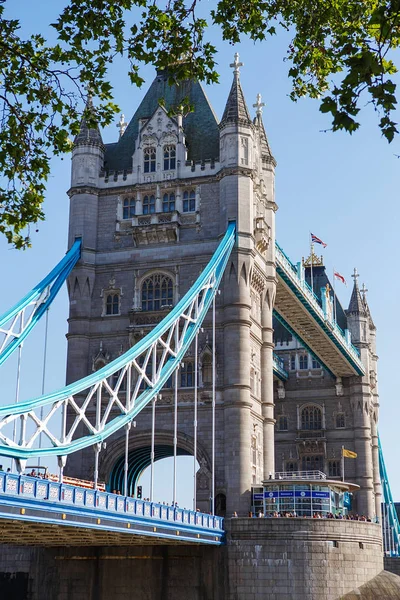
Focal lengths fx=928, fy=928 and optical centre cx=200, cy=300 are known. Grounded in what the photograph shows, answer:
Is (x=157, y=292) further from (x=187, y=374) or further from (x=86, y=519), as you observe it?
(x=86, y=519)

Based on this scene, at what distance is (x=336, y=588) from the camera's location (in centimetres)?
4166

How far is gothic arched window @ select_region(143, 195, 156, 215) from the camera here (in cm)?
5125

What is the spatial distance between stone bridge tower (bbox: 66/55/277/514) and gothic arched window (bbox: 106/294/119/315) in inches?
2.1

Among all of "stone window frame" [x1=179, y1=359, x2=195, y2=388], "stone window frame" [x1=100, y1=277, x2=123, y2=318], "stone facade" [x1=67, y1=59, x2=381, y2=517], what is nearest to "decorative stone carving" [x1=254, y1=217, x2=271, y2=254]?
"stone facade" [x1=67, y1=59, x2=381, y2=517]

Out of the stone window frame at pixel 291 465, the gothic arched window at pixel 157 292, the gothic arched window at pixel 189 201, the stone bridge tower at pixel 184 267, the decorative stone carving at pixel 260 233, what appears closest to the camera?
the stone bridge tower at pixel 184 267

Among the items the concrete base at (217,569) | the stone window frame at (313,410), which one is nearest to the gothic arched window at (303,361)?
the stone window frame at (313,410)

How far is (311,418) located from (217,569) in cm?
3604

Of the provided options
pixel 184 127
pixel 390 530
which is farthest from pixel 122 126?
pixel 390 530

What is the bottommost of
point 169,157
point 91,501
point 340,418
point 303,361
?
point 91,501

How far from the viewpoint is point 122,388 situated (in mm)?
49125

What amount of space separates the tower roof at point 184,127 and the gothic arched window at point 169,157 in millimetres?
901

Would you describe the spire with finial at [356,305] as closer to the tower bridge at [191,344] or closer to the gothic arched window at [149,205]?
the tower bridge at [191,344]

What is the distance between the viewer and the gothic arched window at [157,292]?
4950cm

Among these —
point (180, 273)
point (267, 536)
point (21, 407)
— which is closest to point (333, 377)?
point (180, 273)
